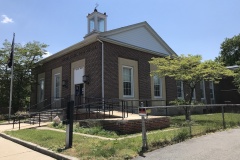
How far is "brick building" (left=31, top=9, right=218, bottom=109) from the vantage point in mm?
17281

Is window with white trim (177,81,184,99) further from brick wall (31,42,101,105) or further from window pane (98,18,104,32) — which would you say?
brick wall (31,42,101,105)

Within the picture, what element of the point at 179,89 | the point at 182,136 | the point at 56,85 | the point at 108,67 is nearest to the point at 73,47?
the point at 108,67

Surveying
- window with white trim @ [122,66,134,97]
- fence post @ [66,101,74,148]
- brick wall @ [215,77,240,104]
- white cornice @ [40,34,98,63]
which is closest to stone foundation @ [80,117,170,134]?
fence post @ [66,101,74,148]

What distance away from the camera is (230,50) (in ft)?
173

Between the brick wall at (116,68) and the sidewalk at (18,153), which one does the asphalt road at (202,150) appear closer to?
the sidewalk at (18,153)

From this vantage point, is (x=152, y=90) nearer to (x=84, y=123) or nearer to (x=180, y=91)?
(x=180, y=91)

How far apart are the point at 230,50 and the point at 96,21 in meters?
40.3

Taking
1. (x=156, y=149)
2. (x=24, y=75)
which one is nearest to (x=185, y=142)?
(x=156, y=149)

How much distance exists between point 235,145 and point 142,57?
13464 millimetres

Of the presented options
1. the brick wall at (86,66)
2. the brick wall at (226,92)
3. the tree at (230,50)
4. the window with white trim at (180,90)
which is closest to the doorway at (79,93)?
the brick wall at (86,66)

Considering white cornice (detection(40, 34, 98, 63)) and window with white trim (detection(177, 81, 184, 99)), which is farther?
window with white trim (detection(177, 81, 184, 99))

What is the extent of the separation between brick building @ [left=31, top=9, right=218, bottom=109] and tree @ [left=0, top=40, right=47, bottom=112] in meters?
1.10

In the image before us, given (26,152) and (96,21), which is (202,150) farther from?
(96,21)

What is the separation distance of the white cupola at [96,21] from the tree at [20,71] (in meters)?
5.70
